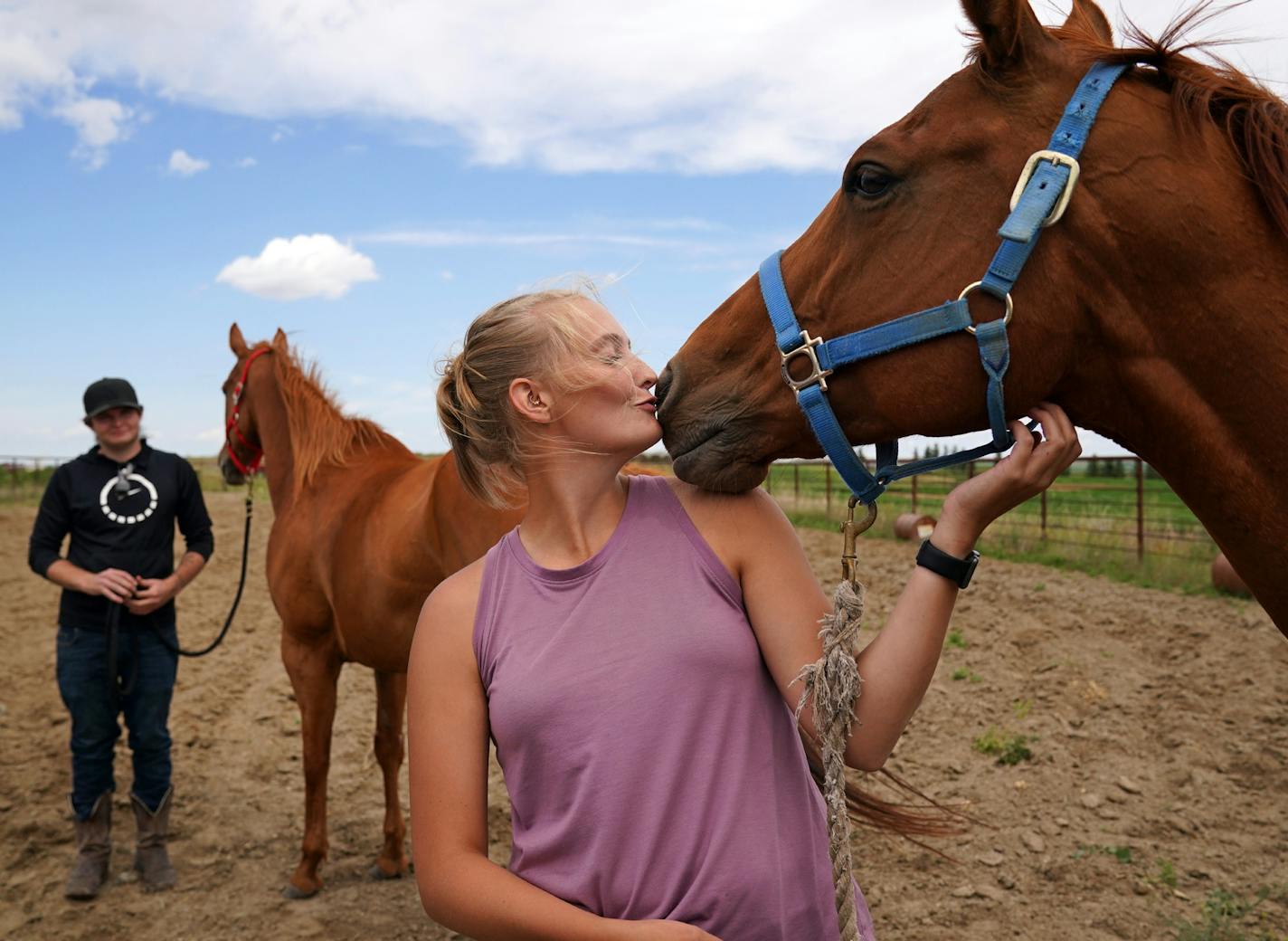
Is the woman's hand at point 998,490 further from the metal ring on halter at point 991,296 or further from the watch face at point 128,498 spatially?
the watch face at point 128,498

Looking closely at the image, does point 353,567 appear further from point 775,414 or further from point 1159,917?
point 1159,917

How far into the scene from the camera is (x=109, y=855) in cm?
490

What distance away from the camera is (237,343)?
20.5 feet

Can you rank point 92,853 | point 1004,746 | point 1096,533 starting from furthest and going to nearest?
1. point 1096,533
2. point 1004,746
3. point 92,853

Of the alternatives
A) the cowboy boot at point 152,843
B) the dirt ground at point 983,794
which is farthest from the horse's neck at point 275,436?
the dirt ground at point 983,794

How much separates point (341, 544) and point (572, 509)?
3.54 metres

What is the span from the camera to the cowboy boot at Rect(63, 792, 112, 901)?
4672 millimetres

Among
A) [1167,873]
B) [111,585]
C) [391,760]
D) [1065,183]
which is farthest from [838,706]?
[111,585]

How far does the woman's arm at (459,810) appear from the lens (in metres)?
1.43

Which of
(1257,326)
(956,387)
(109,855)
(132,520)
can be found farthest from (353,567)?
(1257,326)

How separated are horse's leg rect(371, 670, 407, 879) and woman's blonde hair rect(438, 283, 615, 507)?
3.65 meters

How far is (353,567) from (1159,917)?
390cm

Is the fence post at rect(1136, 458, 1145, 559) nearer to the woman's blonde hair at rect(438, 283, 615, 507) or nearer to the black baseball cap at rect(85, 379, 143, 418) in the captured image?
the black baseball cap at rect(85, 379, 143, 418)

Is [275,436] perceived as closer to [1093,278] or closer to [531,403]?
[531,403]
